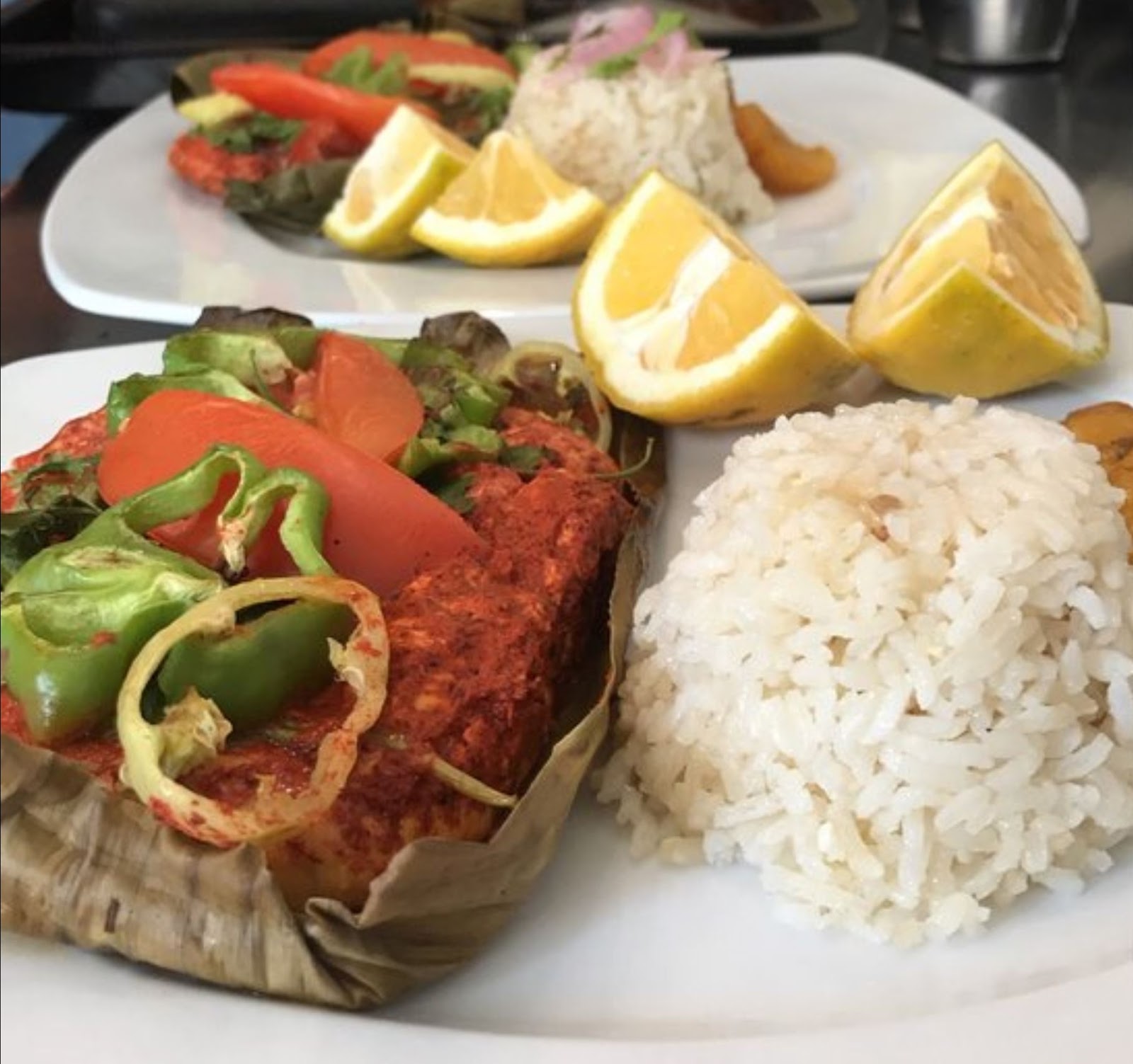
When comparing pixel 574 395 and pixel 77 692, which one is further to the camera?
pixel 574 395

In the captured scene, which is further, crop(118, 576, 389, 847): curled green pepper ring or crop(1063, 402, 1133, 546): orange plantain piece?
crop(1063, 402, 1133, 546): orange plantain piece

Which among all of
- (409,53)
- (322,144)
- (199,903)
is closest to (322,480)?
(199,903)

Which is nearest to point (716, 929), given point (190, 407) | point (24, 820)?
point (24, 820)

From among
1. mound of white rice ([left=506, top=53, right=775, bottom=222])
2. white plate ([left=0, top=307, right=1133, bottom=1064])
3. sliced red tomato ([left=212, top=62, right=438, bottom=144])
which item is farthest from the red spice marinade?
sliced red tomato ([left=212, top=62, right=438, bottom=144])

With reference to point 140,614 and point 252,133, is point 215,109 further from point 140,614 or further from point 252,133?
point 140,614

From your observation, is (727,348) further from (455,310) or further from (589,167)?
(589,167)

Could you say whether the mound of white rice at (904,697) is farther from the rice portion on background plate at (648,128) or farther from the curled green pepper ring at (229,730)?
the rice portion on background plate at (648,128)

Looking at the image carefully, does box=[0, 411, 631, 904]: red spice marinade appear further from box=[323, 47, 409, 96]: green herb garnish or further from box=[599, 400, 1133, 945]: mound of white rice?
box=[323, 47, 409, 96]: green herb garnish
